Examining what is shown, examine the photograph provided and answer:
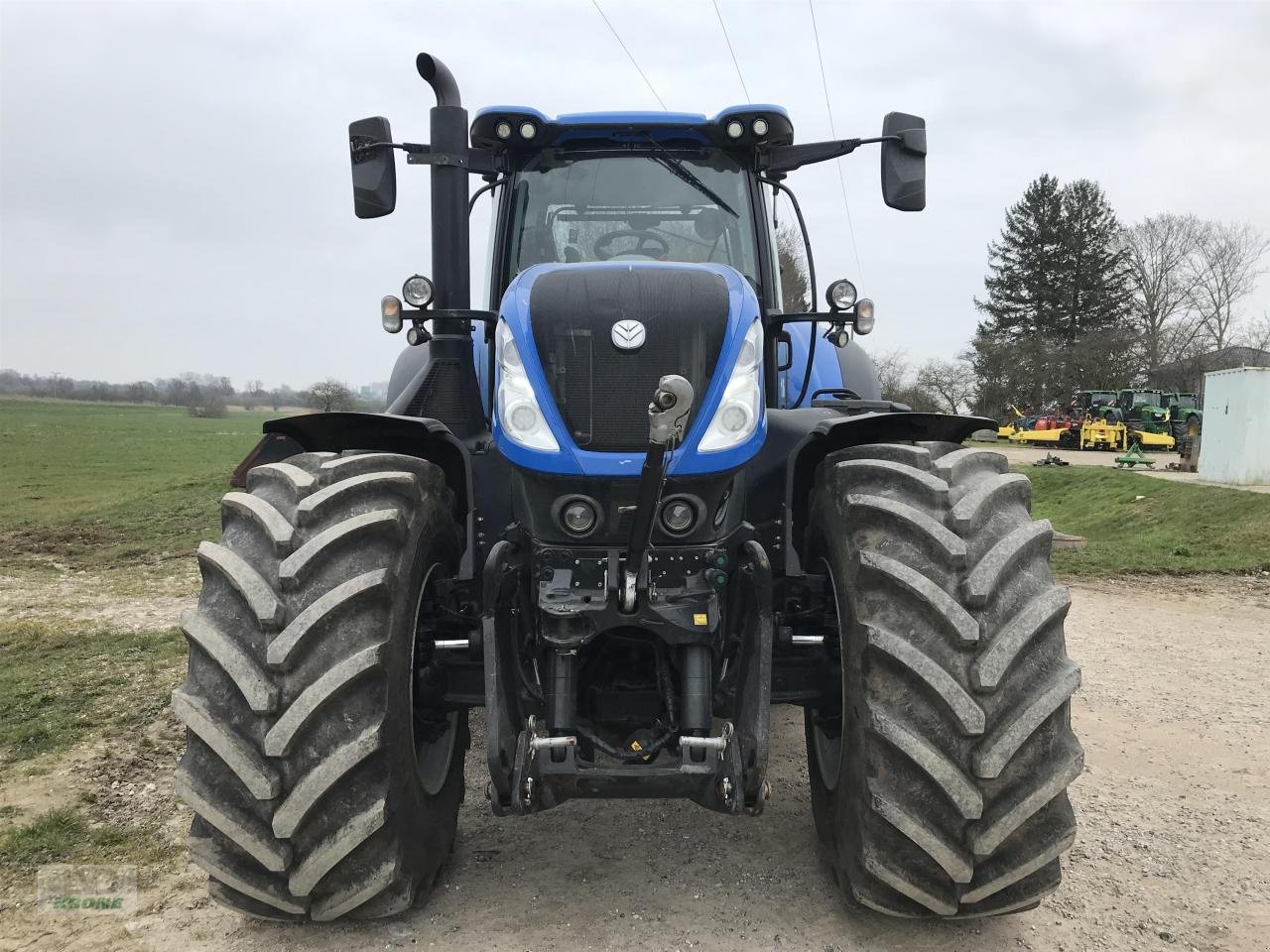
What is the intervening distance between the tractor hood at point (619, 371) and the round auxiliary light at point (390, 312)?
0.93 m

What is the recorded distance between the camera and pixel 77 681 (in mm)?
5766

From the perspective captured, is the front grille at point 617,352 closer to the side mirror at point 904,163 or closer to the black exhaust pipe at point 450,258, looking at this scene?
the black exhaust pipe at point 450,258

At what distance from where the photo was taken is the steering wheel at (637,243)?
4.07 metres

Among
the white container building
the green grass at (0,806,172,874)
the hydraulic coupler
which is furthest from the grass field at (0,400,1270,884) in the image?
the hydraulic coupler

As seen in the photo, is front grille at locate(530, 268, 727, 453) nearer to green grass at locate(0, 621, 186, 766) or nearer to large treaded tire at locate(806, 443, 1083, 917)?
large treaded tire at locate(806, 443, 1083, 917)

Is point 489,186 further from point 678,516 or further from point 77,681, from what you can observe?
point 77,681

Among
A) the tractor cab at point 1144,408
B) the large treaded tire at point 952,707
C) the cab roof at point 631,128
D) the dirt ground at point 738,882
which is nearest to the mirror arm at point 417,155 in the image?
the cab roof at point 631,128

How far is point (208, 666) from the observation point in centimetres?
262

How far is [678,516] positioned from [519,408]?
1.91 ft

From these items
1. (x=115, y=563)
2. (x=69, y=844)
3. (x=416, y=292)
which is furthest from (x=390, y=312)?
(x=115, y=563)

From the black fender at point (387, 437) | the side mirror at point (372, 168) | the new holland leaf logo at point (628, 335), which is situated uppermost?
the side mirror at point (372, 168)

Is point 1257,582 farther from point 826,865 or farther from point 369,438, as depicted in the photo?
point 369,438

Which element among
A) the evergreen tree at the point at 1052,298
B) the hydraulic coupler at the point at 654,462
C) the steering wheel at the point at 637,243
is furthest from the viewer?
the evergreen tree at the point at 1052,298

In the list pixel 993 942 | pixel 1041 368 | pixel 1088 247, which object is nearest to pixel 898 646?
pixel 993 942
